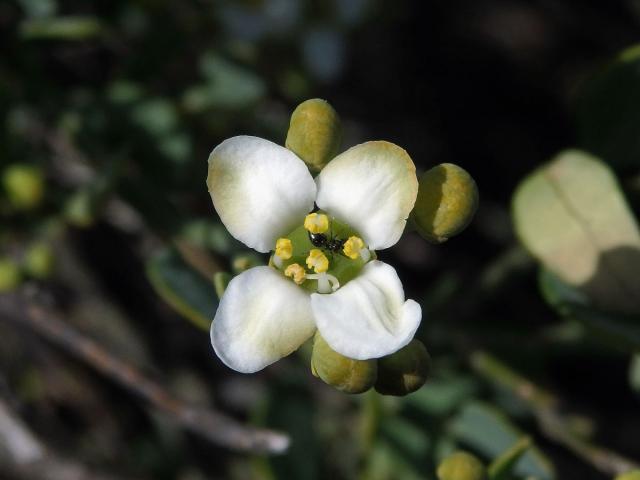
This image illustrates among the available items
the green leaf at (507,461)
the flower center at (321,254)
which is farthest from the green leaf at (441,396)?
the flower center at (321,254)

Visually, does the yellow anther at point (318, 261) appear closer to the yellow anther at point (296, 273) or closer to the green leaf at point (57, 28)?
the yellow anther at point (296, 273)

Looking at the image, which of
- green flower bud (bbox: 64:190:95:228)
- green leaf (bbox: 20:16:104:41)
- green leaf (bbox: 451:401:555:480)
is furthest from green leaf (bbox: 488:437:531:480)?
green leaf (bbox: 20:16:104:41)

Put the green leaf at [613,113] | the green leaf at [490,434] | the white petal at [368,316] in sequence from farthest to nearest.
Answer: the green leaf at [613,113], the green leaf at [490,434], the white petal at [368,316]

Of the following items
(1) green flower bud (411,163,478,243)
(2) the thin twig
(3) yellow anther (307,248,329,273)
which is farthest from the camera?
(2) the thin twig

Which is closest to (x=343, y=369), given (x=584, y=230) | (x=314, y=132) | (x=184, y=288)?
(x=314, y=132)

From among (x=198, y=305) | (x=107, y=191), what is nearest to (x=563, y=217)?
(x=198, y=305)

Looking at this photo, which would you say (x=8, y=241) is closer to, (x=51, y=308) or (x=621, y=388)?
(x=51, y=308)

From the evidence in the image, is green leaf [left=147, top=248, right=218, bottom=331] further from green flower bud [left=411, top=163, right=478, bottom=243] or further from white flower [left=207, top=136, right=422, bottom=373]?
green flower bud [left=411, top=163, right=478, bottom=243]
